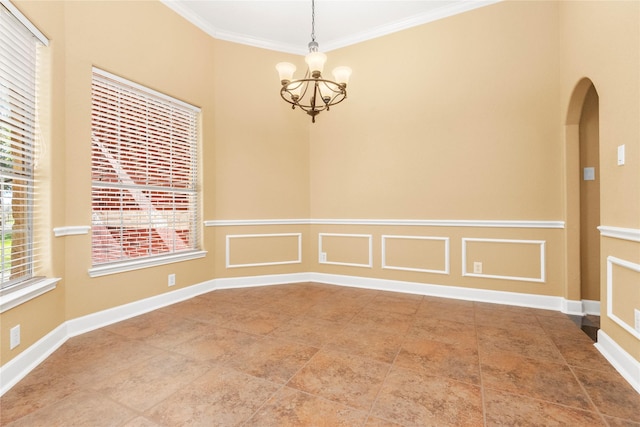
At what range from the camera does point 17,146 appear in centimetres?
202

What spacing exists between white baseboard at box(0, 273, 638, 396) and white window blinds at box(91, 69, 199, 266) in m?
0.48

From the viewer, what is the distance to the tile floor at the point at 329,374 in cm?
148

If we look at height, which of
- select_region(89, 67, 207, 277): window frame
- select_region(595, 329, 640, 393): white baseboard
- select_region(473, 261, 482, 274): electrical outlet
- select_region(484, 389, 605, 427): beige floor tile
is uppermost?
select_region(89, 67, 207, 277): window frame

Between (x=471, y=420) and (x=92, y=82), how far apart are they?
366cm

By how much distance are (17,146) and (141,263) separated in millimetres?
1353

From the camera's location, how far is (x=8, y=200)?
189 centimetres

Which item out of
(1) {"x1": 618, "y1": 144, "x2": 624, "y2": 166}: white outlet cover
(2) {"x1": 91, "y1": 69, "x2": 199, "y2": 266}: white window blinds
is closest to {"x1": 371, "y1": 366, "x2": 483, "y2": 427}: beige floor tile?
(1) {"x1": 618, "y1": 144, "x2": 624, "y2": 166}: white outlet cover

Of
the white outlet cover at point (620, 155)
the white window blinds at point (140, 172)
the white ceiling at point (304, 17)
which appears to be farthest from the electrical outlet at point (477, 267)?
the white window blinds at point (140, 172)

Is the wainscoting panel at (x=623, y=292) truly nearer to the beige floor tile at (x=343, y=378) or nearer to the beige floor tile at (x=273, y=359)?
the beige floor tile at (x=343, y=378)

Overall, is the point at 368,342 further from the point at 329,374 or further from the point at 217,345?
the point at 217,345

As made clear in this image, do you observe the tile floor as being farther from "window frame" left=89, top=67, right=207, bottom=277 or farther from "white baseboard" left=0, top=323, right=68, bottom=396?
"window frame" left=89, top=67, right=207, bottom=277

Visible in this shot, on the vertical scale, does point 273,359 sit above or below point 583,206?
below

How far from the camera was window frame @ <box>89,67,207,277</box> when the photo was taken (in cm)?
261

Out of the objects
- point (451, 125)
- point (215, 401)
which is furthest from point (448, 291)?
point (215, 401)
